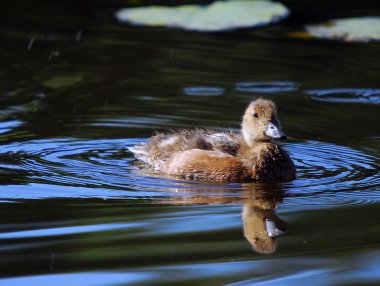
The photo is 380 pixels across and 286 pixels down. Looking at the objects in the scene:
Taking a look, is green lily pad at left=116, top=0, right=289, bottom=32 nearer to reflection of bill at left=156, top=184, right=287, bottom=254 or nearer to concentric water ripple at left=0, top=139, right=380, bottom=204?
concentric water ripple at left=0, top=139, right=380, bottom=204

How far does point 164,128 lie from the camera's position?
984 centimetres

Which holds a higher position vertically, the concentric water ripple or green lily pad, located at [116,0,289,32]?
green lily pad, located at [116,0,289,32]

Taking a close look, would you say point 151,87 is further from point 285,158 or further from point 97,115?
point 285,158

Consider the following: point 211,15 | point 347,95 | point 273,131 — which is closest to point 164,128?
point 273,131

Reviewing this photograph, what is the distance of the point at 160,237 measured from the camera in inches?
241

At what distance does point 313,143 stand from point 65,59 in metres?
4.48

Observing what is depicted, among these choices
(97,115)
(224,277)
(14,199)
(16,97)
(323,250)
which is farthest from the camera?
(16,97)

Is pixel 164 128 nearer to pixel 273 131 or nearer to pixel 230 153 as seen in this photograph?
pixel 230 153

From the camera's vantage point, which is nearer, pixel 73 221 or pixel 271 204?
pixel 73 221

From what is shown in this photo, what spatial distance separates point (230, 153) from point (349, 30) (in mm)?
4566

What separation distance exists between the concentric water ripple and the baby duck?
190mm

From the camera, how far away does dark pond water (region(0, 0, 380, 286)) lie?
5.61 meters

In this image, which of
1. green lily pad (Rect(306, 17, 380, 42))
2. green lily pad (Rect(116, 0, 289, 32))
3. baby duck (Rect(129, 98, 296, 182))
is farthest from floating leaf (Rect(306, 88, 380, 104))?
baby duck (Rect(129, 98, 296, 182))

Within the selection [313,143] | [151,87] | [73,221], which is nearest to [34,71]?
[151,87]
